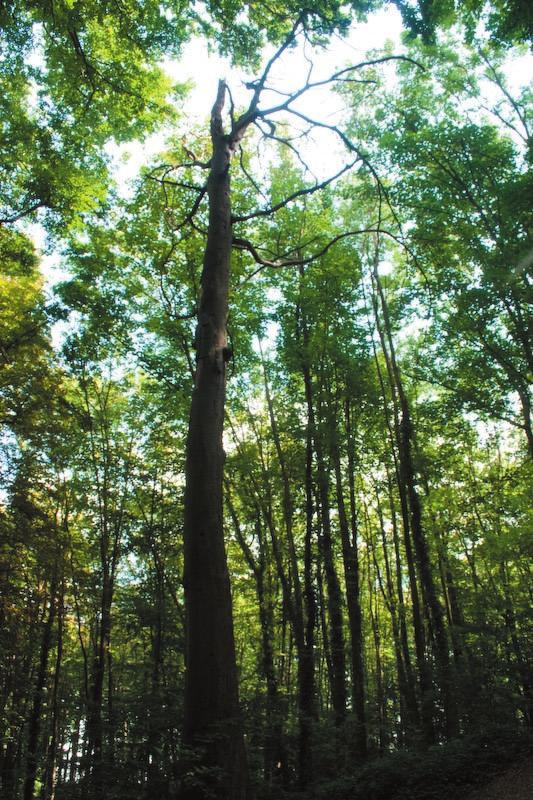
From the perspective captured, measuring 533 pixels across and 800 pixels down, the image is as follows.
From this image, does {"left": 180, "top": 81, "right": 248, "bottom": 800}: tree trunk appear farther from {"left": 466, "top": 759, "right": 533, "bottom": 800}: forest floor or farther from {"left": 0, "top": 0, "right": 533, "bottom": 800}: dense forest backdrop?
{"left": 466, "top": 759, "right": 533, "bottom": 800}: forest floor

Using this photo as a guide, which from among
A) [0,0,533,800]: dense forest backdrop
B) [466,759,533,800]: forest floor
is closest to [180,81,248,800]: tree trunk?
[0,0,533,800]: dense forest backdrop

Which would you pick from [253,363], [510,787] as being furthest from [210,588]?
[253,363]

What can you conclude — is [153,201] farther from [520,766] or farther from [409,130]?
[520,766]

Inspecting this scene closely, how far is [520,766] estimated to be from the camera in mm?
4500

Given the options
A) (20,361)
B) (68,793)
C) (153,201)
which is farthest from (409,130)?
(68,793)

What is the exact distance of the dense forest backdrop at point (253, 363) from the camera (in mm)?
4711

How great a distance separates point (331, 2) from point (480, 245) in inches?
246

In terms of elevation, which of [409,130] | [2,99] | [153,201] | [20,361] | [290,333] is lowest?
[20,361]

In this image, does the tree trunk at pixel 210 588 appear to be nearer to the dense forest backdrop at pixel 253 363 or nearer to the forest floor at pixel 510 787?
the dense forest backdrop at pixel 253 363

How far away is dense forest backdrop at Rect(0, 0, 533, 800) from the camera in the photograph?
4711mm

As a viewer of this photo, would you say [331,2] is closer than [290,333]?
Yes

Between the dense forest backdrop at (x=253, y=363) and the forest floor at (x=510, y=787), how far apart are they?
0.94ft

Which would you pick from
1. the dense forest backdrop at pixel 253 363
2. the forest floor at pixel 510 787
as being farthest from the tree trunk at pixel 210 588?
the forest floor at pixel 510 787

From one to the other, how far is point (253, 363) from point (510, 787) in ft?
30.2
